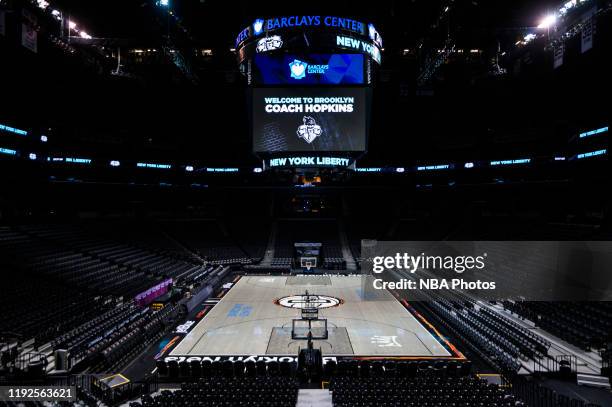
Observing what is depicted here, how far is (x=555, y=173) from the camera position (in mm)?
28281

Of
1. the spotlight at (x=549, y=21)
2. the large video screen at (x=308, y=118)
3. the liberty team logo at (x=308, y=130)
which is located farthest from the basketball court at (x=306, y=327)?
the spotlight at (x=549, y=21)

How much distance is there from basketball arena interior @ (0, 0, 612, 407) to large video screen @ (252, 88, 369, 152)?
2.8 inches

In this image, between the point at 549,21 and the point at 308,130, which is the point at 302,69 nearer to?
the point at 308,130

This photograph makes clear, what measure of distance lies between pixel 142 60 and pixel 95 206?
62.2 feet

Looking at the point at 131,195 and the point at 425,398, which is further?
the point at 131,195

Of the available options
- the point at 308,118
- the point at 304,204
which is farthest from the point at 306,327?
the point at 304,204

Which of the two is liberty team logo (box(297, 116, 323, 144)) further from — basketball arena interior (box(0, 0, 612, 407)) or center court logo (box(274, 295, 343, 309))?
center court logo (box(274, 295, 343, 309))

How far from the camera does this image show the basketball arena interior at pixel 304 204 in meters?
12.4

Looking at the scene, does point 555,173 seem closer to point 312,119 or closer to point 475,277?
point 475,277

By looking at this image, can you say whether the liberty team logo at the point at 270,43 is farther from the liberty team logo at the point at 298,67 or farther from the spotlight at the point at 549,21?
the spotlight at the point at 549,21

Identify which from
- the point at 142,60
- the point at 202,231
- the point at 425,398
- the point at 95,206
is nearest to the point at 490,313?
the point at 425,398

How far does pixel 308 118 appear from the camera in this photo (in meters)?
14.1

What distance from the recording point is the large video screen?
14.0 metres

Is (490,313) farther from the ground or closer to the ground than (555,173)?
closer to the ground
